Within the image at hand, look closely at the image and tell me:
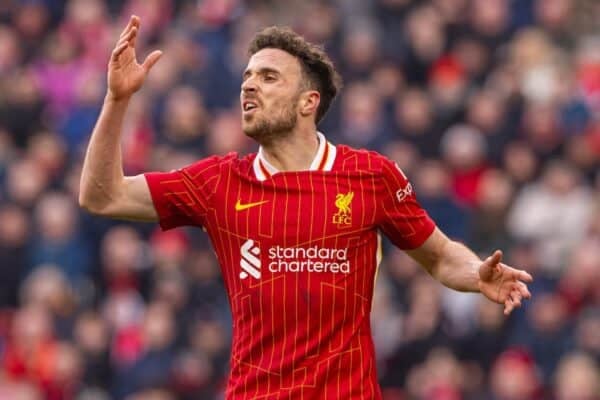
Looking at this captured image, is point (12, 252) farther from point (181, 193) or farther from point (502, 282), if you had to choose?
point (502, 282)

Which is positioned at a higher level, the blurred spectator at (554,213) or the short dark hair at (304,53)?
the short dark hair at (304,53)

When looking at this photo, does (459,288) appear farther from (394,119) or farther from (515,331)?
(394,119)

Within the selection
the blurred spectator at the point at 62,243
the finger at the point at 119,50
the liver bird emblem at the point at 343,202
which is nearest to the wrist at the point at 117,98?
the finger at the point at 119,50

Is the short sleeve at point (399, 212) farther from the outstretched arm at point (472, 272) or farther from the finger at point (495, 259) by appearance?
the finger at point (495, 259)

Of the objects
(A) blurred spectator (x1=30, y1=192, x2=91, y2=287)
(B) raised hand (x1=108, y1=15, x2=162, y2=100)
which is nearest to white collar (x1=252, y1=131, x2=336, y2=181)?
(B) raised hand (x1=108, y1=15, x2=162, y2=100)

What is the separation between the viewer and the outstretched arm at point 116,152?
26.7ft

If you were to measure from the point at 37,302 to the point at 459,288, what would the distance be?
745 centimetres

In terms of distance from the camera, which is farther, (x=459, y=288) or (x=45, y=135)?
(x=45, y=135)

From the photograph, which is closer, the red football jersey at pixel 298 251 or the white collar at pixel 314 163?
the red football jersey at pixel 298 251

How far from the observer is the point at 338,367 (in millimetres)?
8266

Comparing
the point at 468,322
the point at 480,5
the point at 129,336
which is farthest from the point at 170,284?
the point at 480,5

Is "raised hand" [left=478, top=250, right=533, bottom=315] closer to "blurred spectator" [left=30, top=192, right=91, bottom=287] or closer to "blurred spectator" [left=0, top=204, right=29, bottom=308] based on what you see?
"blurred spectator" [left=30, top=192, right=91, bottom=287]

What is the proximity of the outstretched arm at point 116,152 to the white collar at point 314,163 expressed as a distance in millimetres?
500

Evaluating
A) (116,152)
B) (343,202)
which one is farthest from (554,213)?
(116,152)
